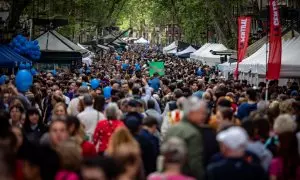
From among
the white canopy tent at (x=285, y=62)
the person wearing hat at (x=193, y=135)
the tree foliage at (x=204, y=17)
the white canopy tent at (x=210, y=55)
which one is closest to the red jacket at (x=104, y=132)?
the person wearing hat at (x=193, y=135)

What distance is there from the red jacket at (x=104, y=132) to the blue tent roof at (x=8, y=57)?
1366 centimetres

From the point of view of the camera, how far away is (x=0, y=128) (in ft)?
29.2

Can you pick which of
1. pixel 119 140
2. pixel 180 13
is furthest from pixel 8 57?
pixel 180 13

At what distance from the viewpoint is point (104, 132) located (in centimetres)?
1098

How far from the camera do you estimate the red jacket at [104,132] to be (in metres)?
10.9

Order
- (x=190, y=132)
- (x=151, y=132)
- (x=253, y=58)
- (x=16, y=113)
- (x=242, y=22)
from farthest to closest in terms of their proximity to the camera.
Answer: (x=242, y=22) → (x=253, y=58) → (x=16, y=113) → (x=151, y=132) → (x=190, y=132)

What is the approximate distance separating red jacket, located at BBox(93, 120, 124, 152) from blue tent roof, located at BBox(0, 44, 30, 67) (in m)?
13.7

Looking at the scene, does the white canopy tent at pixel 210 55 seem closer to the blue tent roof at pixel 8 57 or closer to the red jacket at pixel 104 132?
the blue tent roof at pixel 8 57

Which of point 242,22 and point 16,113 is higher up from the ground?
point 242,22

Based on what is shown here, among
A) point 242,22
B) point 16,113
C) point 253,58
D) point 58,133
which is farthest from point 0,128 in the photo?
point 242,22

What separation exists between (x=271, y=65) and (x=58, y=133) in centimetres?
947

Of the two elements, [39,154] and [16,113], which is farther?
[16,113]

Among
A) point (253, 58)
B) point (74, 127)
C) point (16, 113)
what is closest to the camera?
point (74, 127)

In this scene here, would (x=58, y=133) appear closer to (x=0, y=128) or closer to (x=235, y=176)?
(x=0, y=128)
